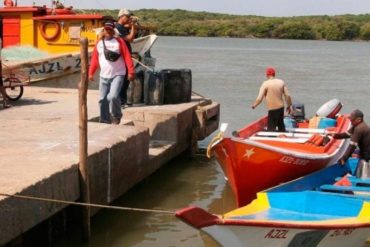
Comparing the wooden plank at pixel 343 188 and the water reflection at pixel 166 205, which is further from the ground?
the wooden plank at pixel 343 188

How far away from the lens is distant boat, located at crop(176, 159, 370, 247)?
6.62 meters

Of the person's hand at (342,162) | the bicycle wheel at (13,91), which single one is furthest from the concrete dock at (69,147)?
the person's hand at (342,162)

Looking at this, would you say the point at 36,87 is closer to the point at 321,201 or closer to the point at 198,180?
the point at 198,180

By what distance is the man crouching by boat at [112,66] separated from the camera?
1043 cm

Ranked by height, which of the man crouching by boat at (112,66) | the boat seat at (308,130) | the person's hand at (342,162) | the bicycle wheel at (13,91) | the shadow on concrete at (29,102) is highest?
the man crouching by boat at (112,66)

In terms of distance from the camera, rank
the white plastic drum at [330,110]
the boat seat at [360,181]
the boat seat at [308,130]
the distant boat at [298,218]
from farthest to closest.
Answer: the white plastic drum at [330,110]
the boat seat at [308,130]
the boat seat at [360,181]
the distant boat at [298,218]

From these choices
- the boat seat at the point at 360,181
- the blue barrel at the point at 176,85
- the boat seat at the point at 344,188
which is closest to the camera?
the boat seat at the point at 344,188

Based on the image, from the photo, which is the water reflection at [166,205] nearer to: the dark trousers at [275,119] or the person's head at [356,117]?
the dark trousers at [275,119]

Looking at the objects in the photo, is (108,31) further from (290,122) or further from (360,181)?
(290,122)

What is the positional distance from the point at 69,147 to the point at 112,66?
2285mm

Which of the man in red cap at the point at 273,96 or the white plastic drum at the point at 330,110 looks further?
the white plastic drum at the point at 330,110

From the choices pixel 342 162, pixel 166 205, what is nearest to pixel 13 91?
pixel 166 205

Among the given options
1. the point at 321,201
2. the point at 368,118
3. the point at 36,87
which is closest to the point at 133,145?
the point at 321,201

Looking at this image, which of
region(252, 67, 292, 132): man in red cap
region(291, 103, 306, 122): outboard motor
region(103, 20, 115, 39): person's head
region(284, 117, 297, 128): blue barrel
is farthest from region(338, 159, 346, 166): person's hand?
region(103, 20, 115, 39): person's head
